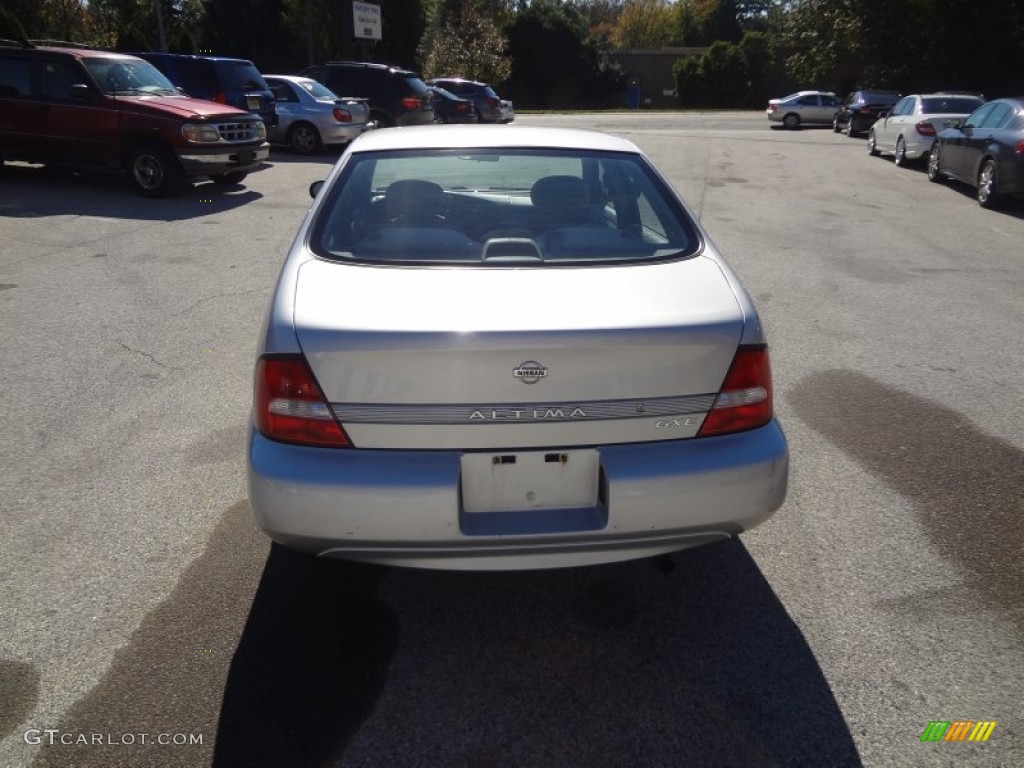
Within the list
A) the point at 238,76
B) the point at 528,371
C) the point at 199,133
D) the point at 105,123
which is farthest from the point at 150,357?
the point at 238,76

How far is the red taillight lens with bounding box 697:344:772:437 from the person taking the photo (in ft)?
9.18

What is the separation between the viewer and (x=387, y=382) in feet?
8.57

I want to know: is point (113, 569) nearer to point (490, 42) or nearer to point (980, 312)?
point (980, 312)

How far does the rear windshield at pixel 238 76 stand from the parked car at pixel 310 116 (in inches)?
30.5

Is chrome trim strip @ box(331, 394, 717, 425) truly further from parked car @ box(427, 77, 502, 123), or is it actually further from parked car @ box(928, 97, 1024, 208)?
parked car @ box(427, 77, 502, 123)

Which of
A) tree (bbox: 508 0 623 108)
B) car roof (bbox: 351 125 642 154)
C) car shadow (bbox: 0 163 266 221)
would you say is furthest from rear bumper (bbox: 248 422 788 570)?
tree (bbox: 508 0 623 108)

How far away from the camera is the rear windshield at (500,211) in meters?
3.32

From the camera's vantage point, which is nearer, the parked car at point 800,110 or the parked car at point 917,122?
the parked car at point 917,122

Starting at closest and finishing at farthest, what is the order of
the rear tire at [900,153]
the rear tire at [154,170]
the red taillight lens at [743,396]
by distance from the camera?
the red taillight lens at [743,396], the rear tire at [154,170], the rear tire at [900,153]

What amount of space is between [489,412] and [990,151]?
1265 centimetres

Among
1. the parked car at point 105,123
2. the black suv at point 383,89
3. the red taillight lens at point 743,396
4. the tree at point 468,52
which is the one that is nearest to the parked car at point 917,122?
the black suv at point 383,89

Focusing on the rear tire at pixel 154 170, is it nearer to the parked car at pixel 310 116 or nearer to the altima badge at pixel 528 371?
the parked car at pixel 310 116

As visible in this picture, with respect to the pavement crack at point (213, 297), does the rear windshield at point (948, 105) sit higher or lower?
higher

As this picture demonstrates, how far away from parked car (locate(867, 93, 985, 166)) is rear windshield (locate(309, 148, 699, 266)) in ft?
49.1
